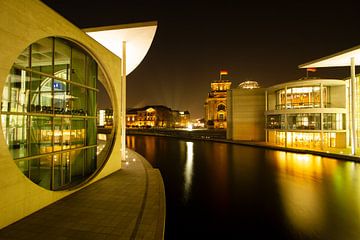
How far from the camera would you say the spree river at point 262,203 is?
5656 millimetres

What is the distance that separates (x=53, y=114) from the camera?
7262 mm

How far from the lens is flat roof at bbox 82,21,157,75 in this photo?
1181 cm

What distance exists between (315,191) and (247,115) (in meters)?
23.1

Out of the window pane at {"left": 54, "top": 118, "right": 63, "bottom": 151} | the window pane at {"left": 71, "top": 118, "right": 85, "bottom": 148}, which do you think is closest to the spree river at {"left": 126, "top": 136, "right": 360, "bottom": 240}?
the window pane at {"left": 71, "top": 118, "right": 85, "bottom": 148}

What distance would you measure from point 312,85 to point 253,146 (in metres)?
9.45

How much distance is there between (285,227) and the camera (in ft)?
19.1

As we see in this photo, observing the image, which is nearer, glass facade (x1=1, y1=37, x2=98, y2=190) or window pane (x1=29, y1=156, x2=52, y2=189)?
glass facade (x1=1, y1=37, x2=98, y2=190)

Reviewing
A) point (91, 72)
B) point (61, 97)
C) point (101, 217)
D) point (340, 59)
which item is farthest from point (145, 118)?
point (101, 217)

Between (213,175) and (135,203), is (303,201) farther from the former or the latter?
(135,203)

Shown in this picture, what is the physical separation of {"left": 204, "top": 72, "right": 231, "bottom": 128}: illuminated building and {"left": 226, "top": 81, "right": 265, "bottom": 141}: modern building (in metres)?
41.2

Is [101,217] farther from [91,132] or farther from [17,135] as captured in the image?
[91,132]

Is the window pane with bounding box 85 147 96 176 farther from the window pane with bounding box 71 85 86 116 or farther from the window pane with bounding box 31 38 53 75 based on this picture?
the window pane with bounding box 31 38 53 75

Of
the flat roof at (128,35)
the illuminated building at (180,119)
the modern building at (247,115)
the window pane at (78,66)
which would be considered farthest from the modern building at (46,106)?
the illuminated building at (180,119)

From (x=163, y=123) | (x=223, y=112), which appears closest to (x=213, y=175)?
(x=223, y=112)
